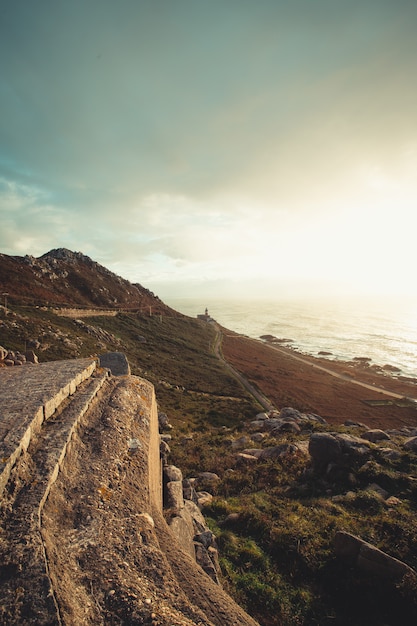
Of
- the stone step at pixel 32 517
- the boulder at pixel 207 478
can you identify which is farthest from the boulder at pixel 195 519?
the stone step at pixel 32 517

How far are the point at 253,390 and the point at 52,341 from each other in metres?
26.3

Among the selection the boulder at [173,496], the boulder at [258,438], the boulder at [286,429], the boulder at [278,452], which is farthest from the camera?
the boulder at [286,429]

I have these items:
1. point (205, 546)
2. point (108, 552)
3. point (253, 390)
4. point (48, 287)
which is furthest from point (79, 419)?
point (48, 287)

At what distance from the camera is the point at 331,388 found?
1892 inches

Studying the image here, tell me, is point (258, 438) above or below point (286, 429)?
below

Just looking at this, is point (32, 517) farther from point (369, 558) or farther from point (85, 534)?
point (369, 558)

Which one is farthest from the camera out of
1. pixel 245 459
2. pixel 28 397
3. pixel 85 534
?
pixel 245 459

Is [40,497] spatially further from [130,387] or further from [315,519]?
[315,519]

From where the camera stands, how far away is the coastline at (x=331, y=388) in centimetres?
3625

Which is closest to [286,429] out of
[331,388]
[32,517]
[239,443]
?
[239,443]

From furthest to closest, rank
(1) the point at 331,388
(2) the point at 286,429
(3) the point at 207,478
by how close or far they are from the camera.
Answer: (1) the point at 331,388 → (2) the point at 286,429 → (3) the point at 207,478

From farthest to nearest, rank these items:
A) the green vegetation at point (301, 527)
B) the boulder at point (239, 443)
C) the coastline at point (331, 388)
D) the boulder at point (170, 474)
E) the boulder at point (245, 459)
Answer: the coastline at point (331, 388) < the boulder at point (239, 443) < the boulder at point (245, 459) < the boulder at point (170, 474) < the green vegetation at point (301, 527)

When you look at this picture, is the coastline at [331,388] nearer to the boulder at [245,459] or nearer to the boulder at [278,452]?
the boulder at [278,452]

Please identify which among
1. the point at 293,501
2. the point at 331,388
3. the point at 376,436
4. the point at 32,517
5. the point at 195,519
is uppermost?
the point at 32,517
